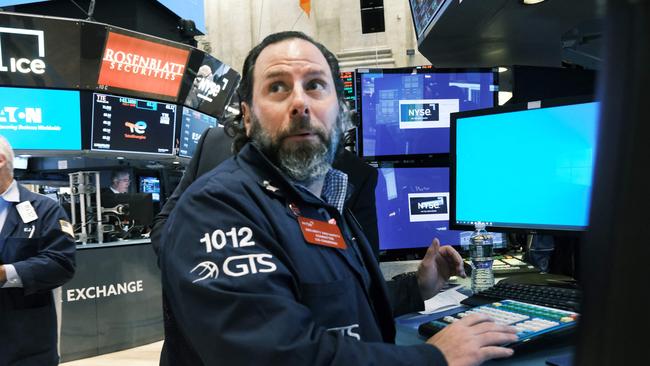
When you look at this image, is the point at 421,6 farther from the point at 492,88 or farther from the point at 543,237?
the point at 543,237

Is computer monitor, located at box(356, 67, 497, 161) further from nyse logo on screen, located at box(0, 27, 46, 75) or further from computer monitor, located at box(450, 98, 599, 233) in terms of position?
nyse logo on screen, located at box(0, 27, 46, 75)

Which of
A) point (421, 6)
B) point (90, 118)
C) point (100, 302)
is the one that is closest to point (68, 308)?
point (100, 302)

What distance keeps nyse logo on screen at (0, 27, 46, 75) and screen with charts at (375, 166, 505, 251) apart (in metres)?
4.63

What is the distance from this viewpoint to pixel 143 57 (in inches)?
235

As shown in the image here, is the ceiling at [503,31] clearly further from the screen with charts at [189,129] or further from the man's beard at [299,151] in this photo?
the screen with charts at [189,129]

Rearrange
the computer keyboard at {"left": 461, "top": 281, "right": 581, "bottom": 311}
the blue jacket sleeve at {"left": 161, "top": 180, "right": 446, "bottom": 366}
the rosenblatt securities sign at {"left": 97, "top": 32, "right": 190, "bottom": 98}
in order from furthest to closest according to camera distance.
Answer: the rosenblatt securities sign at {"left": 97, "top": 32, "right": 190, "bottom": 98}, the computer keyboard at {"left": 461, "top": 281, "right": 581, "bottom": 311}, the blue jacket sleeve at {"left": 161, "top": 180, "right": 446, "bottom": 366}

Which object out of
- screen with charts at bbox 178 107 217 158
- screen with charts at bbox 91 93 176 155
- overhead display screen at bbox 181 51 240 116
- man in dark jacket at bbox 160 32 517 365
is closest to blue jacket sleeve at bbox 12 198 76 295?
man in dark jacket at bbox 160 32 517 365

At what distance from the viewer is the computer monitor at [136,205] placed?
5438 millimetres

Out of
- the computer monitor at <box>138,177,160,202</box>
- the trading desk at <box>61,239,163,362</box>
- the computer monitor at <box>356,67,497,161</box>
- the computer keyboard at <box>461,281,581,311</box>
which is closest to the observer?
the computer keyboard at <box>461,281,581,311</box>

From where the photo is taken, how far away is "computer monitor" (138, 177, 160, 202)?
759 centimetres

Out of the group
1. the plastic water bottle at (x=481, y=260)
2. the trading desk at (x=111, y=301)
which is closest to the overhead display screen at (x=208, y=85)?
the trading desk at (x=111, y=301)

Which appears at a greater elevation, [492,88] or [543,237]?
[492,88]

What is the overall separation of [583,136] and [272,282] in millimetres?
1089

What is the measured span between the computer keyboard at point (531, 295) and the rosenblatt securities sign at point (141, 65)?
5329 mm
